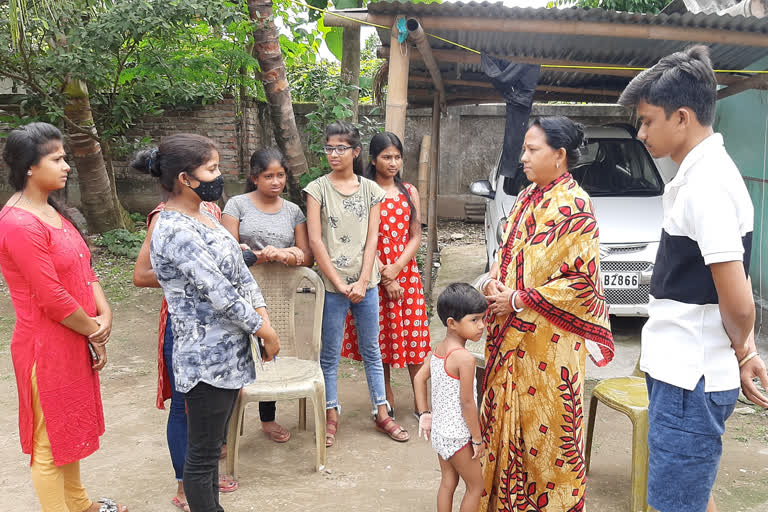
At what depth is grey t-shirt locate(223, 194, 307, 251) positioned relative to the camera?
3.52 meters

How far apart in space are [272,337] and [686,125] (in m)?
1.59

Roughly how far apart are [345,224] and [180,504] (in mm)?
1664

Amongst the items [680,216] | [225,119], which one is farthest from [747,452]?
[225,119]

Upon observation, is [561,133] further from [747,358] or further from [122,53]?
[122,53]

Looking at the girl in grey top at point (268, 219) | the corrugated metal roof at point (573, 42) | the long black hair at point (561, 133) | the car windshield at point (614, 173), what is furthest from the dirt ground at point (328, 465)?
the corrugated metal roof at point (573, 42)

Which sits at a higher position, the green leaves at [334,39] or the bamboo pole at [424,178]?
the green leaves at [334,39]

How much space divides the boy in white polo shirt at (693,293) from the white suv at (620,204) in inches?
129

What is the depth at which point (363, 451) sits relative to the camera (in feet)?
11.9

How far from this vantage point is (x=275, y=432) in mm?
3754

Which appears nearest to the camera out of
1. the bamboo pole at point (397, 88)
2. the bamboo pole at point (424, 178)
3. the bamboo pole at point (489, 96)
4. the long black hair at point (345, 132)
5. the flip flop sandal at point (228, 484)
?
the flip flop sandal at point (228, 484)

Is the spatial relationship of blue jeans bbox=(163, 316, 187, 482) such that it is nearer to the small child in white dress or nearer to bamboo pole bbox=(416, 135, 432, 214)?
the small child in white dress

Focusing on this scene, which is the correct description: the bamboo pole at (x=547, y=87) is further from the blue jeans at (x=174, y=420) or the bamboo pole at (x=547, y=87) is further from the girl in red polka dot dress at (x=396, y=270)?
the blue jeans at (x=174, y=420)

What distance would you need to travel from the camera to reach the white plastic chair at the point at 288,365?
10.5 feet

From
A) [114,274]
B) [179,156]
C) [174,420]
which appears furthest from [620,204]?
[114,274]
